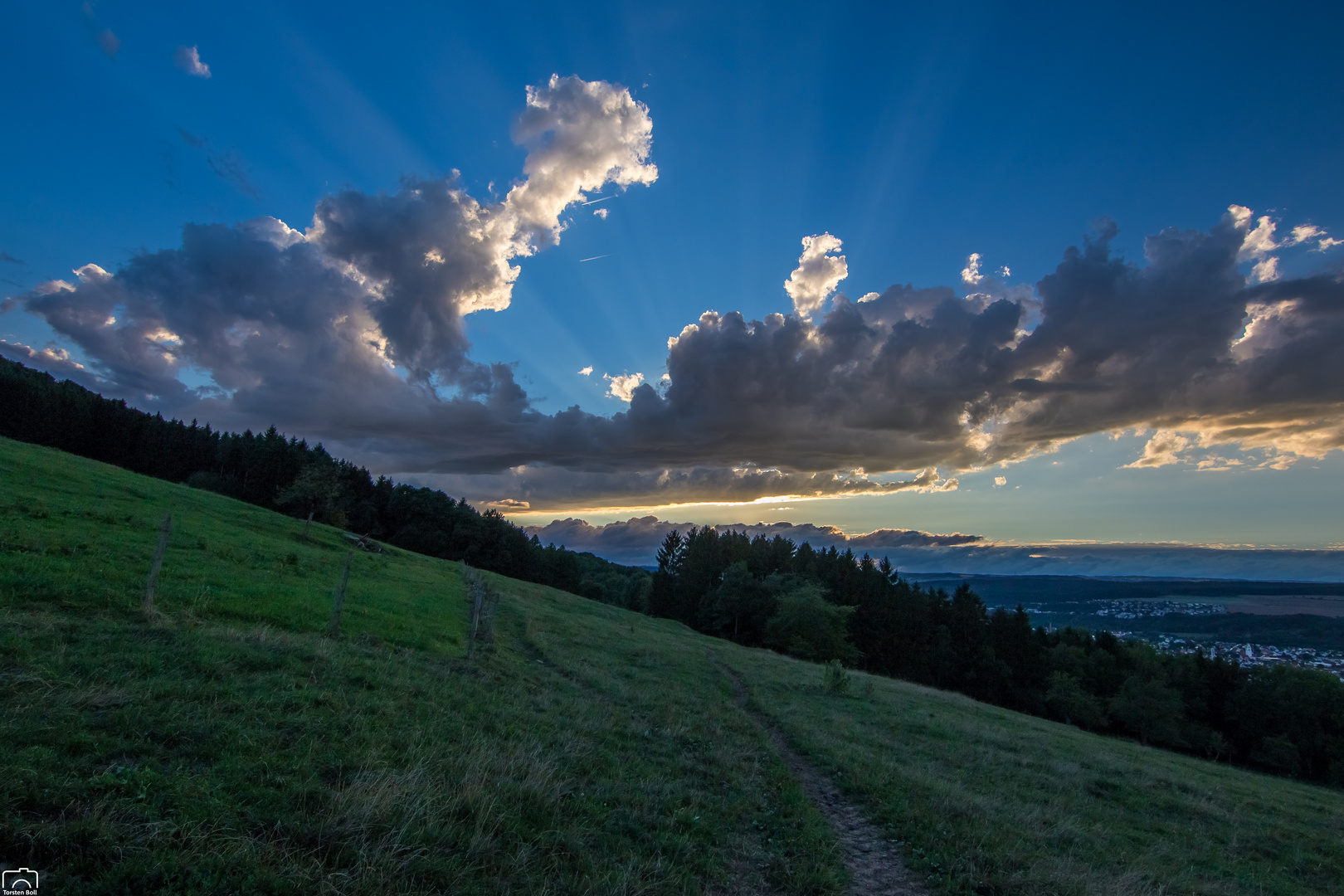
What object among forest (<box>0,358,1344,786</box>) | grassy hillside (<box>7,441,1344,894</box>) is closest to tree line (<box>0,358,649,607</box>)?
forest (<box>0,358,1344,786</box>)

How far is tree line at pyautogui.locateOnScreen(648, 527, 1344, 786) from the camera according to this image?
6038cm

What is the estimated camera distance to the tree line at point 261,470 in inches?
3078

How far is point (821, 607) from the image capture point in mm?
62156

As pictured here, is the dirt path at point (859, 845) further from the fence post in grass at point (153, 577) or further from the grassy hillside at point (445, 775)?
the fence post in grass at point (153, 577)

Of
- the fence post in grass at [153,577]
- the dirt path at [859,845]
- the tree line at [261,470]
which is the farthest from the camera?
the tree line at [261,470]

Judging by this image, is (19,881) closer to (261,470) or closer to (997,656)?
(997,656)

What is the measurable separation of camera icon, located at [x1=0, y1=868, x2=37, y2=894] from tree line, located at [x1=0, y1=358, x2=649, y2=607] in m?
70.0

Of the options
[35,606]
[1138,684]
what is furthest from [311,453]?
[1138,684]
